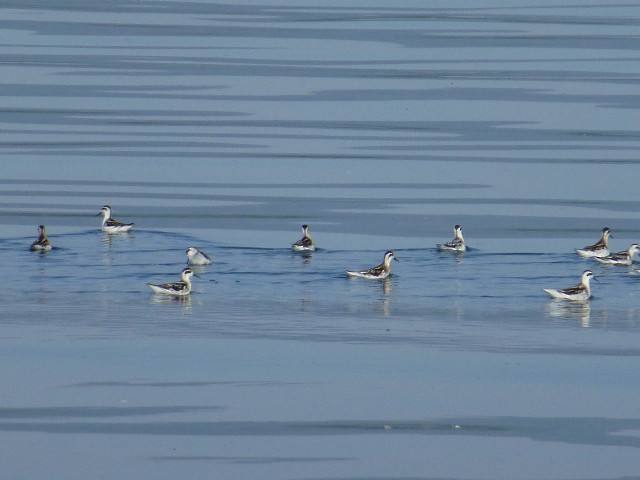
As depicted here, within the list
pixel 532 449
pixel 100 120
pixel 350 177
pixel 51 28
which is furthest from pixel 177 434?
pixel 51 28

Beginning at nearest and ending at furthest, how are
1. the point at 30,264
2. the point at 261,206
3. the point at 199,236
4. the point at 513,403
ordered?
the point at 513,403, the point at 30,264, the point at 199,236, the point at 261,206

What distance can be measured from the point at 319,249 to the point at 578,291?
363 cm

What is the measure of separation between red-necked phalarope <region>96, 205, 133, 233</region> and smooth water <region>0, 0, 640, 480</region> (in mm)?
135

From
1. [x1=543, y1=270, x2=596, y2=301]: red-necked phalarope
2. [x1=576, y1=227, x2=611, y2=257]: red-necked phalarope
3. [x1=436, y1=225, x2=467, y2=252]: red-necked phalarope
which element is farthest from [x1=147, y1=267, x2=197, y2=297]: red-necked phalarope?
[x1=576, y1=227, x2=611, y2=257]: red-necked phalarope

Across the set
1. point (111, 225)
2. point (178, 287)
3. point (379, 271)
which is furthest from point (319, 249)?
point (178, 287)

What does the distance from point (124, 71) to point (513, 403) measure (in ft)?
77.5

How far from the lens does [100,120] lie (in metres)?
29.4

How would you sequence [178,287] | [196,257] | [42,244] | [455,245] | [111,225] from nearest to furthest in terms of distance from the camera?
1. [178,287]
2. [196,257]
3. [42,244]
4. [455,245]
5. [111,225]

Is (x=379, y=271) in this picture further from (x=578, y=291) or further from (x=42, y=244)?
(x=42, y=244)

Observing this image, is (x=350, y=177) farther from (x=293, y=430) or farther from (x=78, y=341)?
(x=293, y=430)

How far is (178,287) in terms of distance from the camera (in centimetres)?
1700

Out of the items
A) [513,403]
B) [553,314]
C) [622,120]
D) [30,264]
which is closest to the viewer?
[513,403]

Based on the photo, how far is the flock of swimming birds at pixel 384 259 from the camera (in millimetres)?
16969

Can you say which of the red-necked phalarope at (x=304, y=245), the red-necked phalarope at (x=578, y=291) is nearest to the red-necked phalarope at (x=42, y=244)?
the red-necked phalarope at (x=304, y=245)
